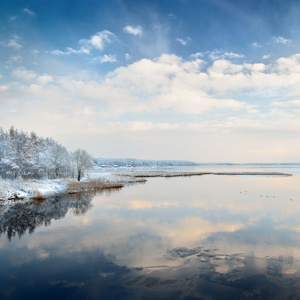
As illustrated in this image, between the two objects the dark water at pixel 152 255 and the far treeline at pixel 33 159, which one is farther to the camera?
the far treeline at pixel 33 159

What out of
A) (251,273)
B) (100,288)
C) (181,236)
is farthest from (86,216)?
(251,273)

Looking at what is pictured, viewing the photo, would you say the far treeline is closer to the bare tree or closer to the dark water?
the bare tree

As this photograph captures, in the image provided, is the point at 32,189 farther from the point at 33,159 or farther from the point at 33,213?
the point at 33,159

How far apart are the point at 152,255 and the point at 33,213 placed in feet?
59.0

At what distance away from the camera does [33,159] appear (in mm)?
63750

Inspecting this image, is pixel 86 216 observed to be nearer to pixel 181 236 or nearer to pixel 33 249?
pixel 33 249

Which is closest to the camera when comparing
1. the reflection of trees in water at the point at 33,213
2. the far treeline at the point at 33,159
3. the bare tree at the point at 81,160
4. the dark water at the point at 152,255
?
the dark water at the point at 152,255

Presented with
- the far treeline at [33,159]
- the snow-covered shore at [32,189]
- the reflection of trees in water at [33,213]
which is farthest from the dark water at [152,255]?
the far treeline at [33,159]

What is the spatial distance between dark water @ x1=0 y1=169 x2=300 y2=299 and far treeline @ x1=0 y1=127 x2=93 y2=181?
37918mm

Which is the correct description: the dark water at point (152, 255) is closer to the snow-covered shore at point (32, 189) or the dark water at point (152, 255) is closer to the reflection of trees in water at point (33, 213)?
the reflection of trees in water at point (33, 213)

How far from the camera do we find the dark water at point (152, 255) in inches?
406

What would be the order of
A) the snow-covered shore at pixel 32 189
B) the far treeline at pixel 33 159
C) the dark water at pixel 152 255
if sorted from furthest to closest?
the far treeline at pixel 33 159
the snow-covered shore at pixel 32 189
the dark water at pixel 152 255

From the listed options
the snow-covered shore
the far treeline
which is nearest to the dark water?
the snow-covered shore

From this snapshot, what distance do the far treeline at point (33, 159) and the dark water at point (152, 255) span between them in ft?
124
